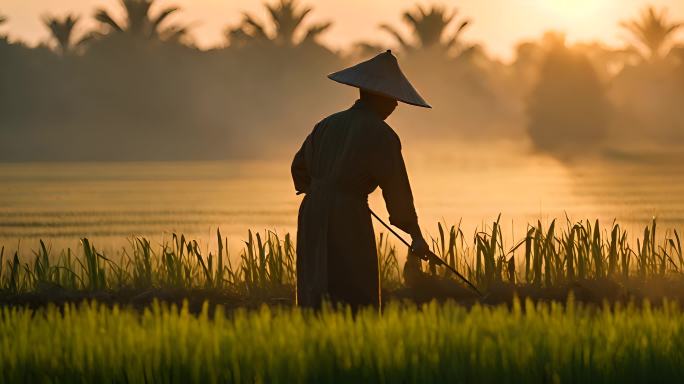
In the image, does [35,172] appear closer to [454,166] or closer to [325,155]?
[454,166]

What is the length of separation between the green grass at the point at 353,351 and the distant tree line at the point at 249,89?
43.4 meters

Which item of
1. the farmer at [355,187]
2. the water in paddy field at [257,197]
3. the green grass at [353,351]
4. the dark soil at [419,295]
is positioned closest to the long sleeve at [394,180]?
the farmer at [355,187]

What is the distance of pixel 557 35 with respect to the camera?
5228 centimetres

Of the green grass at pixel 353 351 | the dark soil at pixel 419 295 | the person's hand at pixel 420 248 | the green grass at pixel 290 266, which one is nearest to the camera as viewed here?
the green grass at pixel 353 351

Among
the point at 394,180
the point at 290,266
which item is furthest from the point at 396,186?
the point at 290,266

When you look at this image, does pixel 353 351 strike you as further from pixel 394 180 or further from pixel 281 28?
pixel 281 28

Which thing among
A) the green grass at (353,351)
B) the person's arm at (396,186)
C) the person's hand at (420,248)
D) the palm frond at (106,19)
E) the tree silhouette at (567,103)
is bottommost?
the green grass at (353,351)

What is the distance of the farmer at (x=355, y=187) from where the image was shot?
8.17 meters

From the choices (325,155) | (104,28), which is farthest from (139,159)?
(325,155)

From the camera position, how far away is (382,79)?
8.25 m

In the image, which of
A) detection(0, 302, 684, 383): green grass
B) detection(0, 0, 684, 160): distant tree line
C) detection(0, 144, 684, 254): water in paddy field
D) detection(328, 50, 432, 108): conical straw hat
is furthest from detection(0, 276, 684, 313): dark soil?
detection(0, 0, 684, 160): distant tree line

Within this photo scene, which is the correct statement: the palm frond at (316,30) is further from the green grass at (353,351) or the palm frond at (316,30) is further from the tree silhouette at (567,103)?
the green grass at (353,351)

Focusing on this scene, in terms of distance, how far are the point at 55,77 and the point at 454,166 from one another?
2126cm

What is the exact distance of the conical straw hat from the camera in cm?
818
